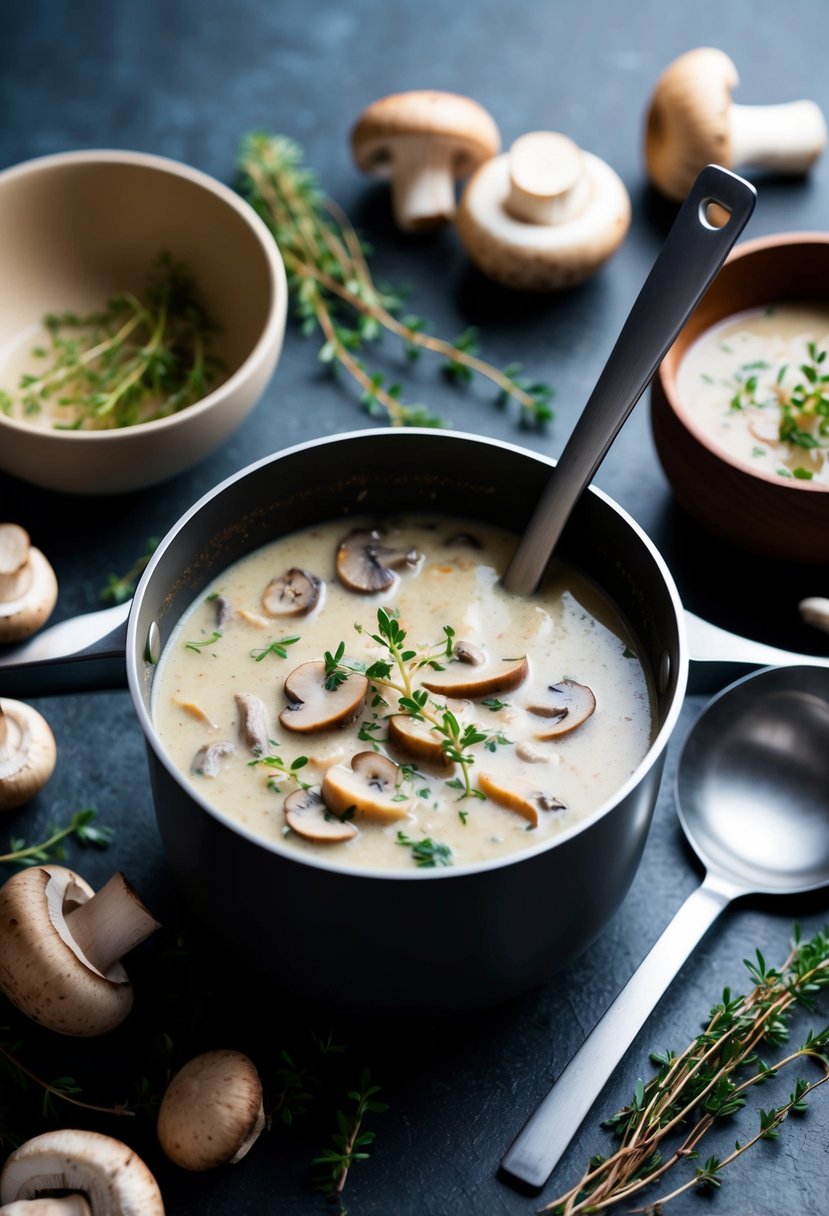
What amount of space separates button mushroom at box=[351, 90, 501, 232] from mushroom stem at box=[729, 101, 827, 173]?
0.50m

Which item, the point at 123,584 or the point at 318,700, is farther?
the point at 123,584

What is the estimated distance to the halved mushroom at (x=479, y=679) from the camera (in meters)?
1.82

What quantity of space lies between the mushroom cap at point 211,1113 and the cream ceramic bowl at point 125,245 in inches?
41.3

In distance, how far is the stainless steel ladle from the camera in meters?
1.89

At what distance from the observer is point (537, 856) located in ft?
4.72

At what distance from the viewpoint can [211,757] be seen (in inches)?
69.5

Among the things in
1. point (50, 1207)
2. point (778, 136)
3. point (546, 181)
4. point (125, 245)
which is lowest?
point (50, 1207)

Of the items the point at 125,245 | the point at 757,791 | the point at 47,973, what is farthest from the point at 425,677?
the point at 125,245

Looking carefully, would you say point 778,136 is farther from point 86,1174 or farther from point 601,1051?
point 86,1174

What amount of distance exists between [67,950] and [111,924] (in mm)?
65

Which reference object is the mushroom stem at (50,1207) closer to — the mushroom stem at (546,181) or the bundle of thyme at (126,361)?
the bundle of thyme at (126,361)

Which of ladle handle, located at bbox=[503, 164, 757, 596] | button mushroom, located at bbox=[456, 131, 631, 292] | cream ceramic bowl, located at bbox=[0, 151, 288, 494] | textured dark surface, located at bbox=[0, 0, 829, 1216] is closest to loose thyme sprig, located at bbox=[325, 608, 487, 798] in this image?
ladle handle, located at bbox=[503, 164, 757, 596]

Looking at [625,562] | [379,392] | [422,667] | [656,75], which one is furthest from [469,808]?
[656,75]

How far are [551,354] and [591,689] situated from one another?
3.07 ft
